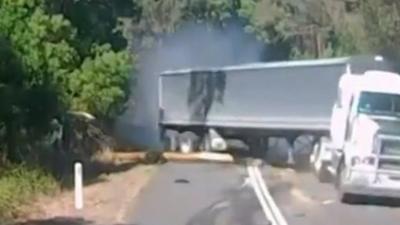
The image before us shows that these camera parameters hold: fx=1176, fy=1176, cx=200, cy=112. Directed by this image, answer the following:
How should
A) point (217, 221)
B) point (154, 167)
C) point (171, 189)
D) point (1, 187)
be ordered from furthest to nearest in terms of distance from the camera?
point (154, 167), point (171, 189), point (1, 187), point (217, 221)

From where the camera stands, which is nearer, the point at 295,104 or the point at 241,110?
the point at 295,104

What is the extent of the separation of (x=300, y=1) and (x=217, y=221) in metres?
64.2

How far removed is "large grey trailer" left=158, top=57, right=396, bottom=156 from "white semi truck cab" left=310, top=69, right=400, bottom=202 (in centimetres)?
641

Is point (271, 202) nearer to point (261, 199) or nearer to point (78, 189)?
point (261, 199)

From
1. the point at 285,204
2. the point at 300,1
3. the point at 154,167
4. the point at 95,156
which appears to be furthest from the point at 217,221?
the point at 300,1

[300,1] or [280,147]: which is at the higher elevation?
[300,1]

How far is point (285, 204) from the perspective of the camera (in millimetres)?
23203

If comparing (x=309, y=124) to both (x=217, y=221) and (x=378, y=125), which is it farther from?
(x=217, y=221)

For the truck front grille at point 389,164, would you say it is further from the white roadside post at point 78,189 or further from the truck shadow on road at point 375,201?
the white roadside post at point 78,189

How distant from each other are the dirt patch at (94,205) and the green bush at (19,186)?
29 centimetres

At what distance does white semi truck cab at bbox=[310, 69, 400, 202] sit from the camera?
2391 centimetres

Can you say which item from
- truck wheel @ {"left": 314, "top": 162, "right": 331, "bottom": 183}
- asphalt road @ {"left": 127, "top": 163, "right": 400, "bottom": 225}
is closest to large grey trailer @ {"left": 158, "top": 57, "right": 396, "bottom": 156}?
truck wheel @ {"left": 314, "top": 162, "right": 331, "bottom": 183}

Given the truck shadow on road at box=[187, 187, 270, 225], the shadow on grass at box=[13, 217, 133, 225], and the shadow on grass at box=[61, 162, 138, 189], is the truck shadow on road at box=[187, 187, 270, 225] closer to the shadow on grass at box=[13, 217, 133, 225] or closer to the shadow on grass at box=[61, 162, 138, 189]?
the shadow on grass at box=[13, 217, 133, 225]

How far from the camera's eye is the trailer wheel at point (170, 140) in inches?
1891
